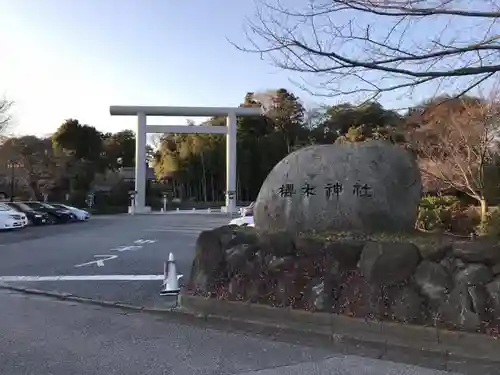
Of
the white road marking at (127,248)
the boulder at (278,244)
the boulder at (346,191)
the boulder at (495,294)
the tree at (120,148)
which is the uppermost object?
the tree at (120,148)

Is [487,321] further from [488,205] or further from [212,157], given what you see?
[212,157]

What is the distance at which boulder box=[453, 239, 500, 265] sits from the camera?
557 cm

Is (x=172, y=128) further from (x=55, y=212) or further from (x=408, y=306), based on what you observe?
(x=408, y=306)

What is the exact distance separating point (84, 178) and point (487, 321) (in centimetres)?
5115

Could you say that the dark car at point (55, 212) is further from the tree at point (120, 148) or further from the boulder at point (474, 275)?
Answer: the tree at point (120, 148)

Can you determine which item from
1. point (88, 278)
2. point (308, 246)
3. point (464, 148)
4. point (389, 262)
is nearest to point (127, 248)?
point (88, 278)

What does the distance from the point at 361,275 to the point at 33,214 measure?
87.5 ft

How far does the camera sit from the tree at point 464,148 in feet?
49.7

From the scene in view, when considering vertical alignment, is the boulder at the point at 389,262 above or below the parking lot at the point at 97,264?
above

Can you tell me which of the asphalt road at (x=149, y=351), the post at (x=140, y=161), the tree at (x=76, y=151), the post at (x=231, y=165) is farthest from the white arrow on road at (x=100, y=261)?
the tree at (x=76, y=151)

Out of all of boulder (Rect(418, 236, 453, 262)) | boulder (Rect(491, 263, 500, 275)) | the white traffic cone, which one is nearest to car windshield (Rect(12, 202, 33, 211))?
the white traffic cone

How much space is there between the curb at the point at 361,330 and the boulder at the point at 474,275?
541 mm

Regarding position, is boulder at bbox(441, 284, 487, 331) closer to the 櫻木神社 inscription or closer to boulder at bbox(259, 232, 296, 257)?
boulder at bbox(259, 232, 296, 257)

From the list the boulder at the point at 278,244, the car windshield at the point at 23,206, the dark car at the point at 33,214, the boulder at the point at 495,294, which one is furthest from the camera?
the car windshield at the point at 23,206
